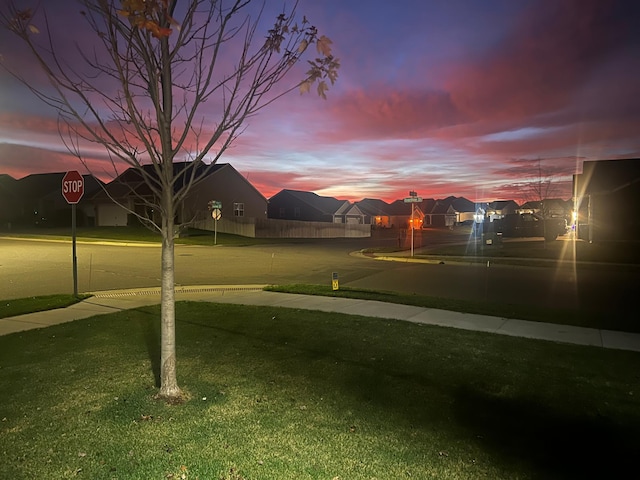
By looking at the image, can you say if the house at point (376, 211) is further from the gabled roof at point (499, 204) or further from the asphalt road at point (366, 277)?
the asphalt road at point (366, 277)

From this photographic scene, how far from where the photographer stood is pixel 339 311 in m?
9.00

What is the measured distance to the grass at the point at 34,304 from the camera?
8766 millimetres

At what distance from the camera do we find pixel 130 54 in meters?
4.18

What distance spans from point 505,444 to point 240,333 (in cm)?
439

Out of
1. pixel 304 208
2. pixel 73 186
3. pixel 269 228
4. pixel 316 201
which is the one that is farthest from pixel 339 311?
pixel 316 201

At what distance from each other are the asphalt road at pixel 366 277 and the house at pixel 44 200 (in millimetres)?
42790

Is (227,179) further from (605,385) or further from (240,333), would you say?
(605,385)

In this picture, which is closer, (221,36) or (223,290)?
(221,36)

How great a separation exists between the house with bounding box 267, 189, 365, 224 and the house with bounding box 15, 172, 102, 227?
87.5ft

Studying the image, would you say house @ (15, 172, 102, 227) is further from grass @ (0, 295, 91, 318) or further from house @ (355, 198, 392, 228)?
grass @ (0, 295, 91, 318)

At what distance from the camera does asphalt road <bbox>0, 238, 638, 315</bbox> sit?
1184cm

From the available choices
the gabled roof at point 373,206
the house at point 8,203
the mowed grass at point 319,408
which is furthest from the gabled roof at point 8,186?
the mowed grass at point 319,408

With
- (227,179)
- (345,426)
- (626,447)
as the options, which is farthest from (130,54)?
(227,179)

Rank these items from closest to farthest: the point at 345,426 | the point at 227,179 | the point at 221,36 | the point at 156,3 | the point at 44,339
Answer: the point at 156,3
the point at 345,426
the point at 221,36
the point at 44,339
the point at 227,179
